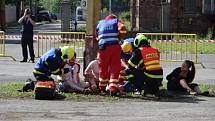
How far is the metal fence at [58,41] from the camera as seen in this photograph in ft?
74.5

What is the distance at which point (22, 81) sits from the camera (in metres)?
15.0

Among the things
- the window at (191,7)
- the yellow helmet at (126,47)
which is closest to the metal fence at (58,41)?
the yellow helmet at (126,47)

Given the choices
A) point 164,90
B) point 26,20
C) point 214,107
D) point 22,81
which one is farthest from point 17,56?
point 214,107

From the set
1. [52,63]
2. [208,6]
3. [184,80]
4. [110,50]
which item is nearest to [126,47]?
[110,50]

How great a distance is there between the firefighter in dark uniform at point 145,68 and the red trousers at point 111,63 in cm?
33

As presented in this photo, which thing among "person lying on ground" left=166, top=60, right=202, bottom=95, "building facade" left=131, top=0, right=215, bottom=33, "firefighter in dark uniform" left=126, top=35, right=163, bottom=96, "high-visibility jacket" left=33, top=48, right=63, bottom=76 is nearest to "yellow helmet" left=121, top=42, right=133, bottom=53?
"firefighter in dark uniform" left=126, top=35, right=163, bottom=96

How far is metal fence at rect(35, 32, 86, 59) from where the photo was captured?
22.7 meters

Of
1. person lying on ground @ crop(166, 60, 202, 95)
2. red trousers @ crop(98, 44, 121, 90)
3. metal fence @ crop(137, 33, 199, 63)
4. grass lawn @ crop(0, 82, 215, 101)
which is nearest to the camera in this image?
grass lawn @ crop(0, 82, 215, 101)

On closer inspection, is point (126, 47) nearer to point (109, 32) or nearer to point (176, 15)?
point (109, 32)

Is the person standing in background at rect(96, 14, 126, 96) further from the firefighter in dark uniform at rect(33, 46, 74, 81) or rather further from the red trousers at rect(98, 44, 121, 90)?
the firefighter in dark uniform at rect(33, 46, 74, 81)

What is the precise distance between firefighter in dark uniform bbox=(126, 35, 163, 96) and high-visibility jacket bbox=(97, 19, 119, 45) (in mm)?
529

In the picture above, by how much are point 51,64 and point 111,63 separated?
4.17 ft

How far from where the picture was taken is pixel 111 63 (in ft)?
40.6

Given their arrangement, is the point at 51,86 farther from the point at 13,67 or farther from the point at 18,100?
the point at 13,67
